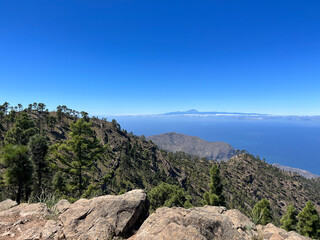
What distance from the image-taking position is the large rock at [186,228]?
20.4 feet

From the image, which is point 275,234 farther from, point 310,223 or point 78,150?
point 310,223

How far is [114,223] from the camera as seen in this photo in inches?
295

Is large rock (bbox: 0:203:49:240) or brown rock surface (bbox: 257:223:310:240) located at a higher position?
large rock (bbox: 0:203:49:240)

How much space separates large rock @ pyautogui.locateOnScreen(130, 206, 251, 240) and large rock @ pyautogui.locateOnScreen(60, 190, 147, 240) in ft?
2.90

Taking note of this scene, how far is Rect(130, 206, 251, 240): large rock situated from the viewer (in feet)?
20.4

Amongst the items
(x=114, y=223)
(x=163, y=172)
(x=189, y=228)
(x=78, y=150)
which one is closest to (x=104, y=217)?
(x=114, y=223)

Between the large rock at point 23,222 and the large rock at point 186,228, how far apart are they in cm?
458

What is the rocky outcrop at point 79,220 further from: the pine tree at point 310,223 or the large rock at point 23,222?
the pine tree at point 310,223

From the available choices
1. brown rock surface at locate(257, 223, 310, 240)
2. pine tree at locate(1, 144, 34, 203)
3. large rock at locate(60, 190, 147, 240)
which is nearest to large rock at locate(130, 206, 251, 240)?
large rock at locate(60, 190, 147, 240)

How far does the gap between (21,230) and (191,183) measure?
143202mm

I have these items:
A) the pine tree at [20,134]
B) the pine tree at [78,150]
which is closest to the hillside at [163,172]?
the pine tree at [20,134]

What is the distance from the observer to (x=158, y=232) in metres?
6.61

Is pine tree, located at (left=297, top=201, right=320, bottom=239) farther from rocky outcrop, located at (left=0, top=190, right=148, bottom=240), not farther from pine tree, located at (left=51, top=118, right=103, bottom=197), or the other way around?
pine tree, located at (left=51, top=118, right=103, bottom=197)

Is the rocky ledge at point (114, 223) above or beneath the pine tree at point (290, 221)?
above
